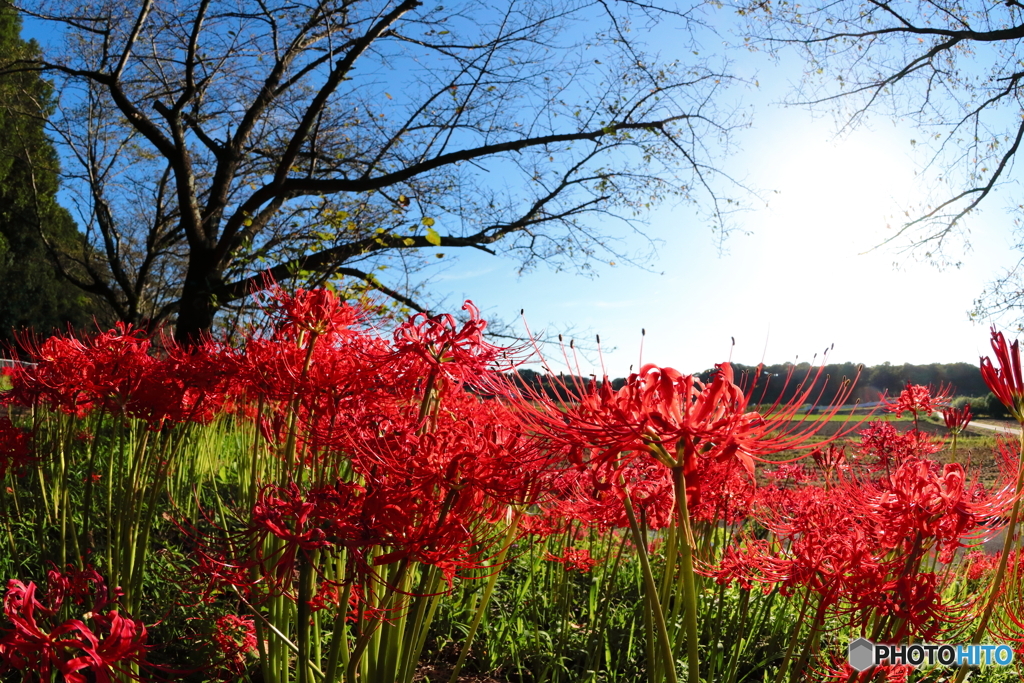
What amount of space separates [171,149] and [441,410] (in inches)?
406

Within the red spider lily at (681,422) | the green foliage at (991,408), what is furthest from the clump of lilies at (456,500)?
the green foliage at (991,408)

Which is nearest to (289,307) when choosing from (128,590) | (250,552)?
(250,552)

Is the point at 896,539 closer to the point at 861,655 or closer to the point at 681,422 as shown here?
the point at 861,655

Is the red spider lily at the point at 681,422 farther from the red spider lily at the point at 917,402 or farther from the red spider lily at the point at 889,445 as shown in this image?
the red spider lily at the point at 917,402

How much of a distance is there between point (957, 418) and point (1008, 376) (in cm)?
168

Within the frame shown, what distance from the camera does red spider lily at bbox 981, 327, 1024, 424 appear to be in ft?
5.33

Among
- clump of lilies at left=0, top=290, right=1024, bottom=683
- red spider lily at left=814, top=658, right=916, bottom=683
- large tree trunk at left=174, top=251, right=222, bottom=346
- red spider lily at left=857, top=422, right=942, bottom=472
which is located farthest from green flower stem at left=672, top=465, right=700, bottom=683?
large tree trunk at left=174, top=251, right=222, bottom=346

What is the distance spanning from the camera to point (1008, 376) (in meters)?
1.65

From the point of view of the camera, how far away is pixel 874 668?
1742mm

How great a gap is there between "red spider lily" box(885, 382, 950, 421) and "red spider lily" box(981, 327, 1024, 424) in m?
1.93

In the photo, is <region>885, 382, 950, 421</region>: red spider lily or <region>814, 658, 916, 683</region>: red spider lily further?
<region>885, 382, 950, 421</region>: red spider lily

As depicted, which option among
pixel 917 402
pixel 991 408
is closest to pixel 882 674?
pixel 917 402

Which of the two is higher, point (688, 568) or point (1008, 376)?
point (1008, 376)

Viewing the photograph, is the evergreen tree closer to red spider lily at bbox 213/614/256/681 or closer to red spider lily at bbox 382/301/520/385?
red spider lily at bbox 213/614/256/681
